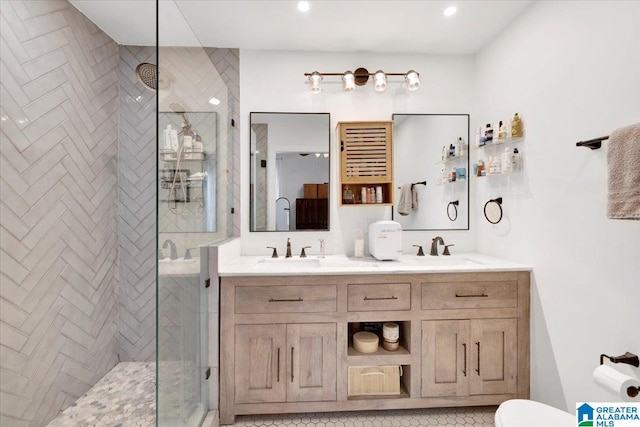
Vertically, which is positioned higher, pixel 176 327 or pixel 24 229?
pixel 24 229

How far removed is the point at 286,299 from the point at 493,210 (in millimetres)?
1652

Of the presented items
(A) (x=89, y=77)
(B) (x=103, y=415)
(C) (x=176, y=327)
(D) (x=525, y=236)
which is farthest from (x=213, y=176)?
(D) (x=525, y=236)

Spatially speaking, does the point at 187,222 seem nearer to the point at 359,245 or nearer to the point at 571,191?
the point at 359,245

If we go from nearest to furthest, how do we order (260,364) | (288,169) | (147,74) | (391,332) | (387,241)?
(260,364), (391,332), (387,241), (147,74), (288,169)

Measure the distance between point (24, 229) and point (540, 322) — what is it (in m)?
2.96

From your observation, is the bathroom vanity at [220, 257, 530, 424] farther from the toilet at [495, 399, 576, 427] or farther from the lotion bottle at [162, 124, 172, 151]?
the lotion bottle at [162, 124, 172, 151]

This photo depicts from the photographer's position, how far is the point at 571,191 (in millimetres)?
1572

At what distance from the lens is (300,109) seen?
2.39 meters

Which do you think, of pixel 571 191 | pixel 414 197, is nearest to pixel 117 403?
pixel 414 197

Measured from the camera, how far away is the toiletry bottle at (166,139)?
1.20 m

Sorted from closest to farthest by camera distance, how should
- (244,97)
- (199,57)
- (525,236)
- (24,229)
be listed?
1. (24,229)
2. (199,57)
3. (525,236)
4. (244,97)

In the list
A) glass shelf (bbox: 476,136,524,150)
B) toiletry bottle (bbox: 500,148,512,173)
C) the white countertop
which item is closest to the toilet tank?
the white countertop

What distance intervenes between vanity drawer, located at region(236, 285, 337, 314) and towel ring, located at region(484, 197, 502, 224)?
134cm

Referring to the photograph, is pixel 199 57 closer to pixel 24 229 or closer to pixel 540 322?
pixel 24 229
